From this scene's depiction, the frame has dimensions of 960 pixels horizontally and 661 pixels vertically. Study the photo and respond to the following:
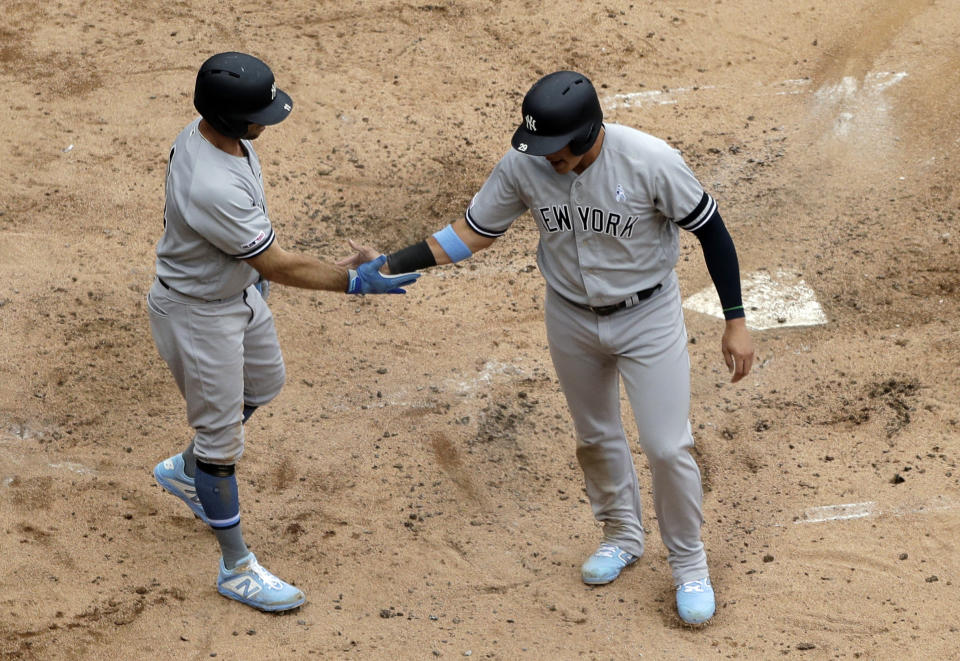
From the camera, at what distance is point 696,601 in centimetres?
436

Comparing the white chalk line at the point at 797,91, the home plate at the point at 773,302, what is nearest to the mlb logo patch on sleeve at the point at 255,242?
the home plate at the point at 773,302

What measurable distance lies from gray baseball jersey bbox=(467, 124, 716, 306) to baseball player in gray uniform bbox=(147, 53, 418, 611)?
632mm

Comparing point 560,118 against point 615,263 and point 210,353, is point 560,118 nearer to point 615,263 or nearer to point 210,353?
point 615,263

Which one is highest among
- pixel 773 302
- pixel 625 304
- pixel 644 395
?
pixel 625 304

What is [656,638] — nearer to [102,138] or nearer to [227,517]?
[227,517]

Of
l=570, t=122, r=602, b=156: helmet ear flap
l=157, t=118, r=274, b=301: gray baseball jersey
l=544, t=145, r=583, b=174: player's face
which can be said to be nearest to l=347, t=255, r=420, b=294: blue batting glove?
l=157, t=118, r=274, b=301: gray baseball jersey

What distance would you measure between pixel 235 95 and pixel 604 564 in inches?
98.5

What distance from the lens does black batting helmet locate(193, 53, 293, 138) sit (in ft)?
12.8

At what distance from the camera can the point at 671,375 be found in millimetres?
4145

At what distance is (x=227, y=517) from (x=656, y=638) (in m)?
1.83

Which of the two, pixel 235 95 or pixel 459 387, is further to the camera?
pixel 459 387

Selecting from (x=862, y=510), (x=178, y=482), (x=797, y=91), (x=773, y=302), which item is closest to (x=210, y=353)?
(x=178, y=482)

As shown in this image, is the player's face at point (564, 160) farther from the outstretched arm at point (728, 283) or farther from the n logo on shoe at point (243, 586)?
the n logo on shoe at point (243, 586)

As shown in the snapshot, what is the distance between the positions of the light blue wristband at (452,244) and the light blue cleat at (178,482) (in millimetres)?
1639
